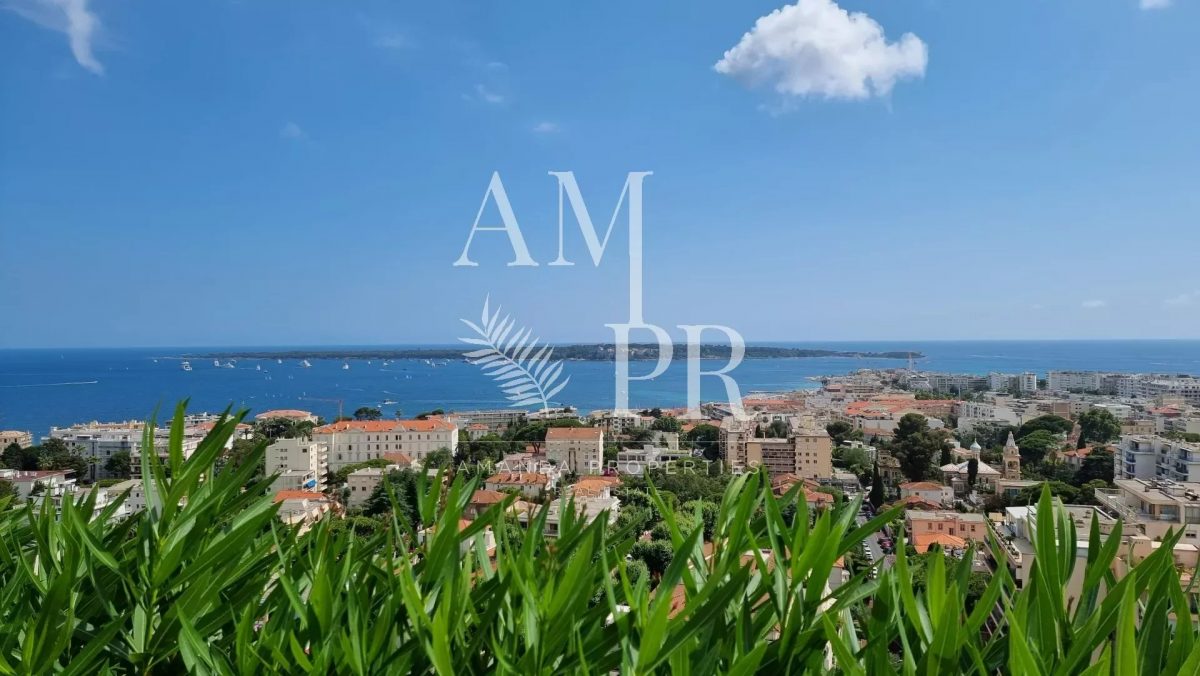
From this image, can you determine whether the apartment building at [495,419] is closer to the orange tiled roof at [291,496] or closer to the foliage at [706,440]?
the foliage at [706,440]

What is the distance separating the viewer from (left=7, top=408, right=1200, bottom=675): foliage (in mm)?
292

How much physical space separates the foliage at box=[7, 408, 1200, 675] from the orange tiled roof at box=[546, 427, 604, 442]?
33.5 feet

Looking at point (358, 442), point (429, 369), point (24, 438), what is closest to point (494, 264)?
point (358, 442)

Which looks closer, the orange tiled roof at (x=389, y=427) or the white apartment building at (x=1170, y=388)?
the orange tiled roof at (x=389, y=427)

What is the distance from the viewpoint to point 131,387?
1090 inches

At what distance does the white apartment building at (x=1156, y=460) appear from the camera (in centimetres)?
833

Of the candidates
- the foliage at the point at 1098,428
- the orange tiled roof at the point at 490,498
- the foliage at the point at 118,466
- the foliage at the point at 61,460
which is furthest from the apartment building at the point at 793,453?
the foliage at the point at 61,460

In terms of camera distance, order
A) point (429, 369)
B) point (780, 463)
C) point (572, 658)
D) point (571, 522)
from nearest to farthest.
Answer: point (572, 658) → point (571, 522) → point (780, 463) → point (429, 369)

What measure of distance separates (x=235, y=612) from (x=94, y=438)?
1686 centimetres

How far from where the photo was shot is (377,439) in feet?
37.8

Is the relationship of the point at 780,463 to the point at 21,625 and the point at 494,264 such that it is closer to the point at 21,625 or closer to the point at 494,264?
the point at 494,264

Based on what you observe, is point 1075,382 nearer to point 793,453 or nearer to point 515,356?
point 793,453

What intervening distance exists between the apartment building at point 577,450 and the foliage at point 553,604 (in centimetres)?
991

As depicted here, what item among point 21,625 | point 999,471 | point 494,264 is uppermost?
point 494,264
